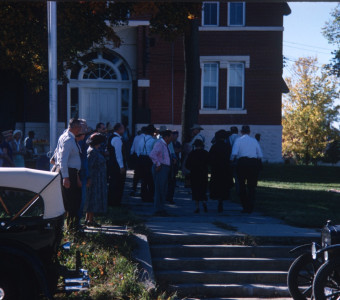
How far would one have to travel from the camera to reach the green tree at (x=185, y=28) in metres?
15.9

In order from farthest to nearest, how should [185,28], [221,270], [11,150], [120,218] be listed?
[185,28], [11,150], [120,218], [221,270]

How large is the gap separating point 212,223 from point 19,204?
5.62m

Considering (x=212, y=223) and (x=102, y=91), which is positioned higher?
(x=102, y=91)

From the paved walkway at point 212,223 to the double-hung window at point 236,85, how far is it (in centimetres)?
1272

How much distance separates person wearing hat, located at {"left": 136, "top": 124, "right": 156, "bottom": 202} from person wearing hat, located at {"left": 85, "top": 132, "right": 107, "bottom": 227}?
12.0 ft

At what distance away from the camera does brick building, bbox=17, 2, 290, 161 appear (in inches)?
1018

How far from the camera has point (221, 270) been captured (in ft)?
30.1

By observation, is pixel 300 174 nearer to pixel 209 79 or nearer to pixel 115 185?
pixel 209 79

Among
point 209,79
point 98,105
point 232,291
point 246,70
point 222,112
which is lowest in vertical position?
point 232,291

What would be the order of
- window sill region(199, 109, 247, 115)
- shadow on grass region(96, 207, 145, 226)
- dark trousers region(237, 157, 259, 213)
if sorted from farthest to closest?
1. window sill region(199, 109, 247, 115)
2. dark trousers region(237, 157, 259, 213)
3. shadow on grass region(96, 207, 145, 226)

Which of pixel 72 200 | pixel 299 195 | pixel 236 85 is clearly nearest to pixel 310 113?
pixel 236 85

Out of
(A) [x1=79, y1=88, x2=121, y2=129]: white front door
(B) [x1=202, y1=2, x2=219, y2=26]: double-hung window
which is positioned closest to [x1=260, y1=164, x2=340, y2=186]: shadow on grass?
(B) [x1=202, y1=2, x2=219, y2=26]: double-hung window

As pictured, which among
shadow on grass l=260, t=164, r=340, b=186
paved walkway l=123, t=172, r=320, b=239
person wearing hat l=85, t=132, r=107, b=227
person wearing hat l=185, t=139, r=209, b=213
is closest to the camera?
paved walkway l=123, t=172, r=320, b=239

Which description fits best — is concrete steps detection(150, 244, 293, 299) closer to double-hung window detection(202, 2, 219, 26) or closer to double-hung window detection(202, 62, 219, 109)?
double-hung window detection(202, 62, 219, 109)
